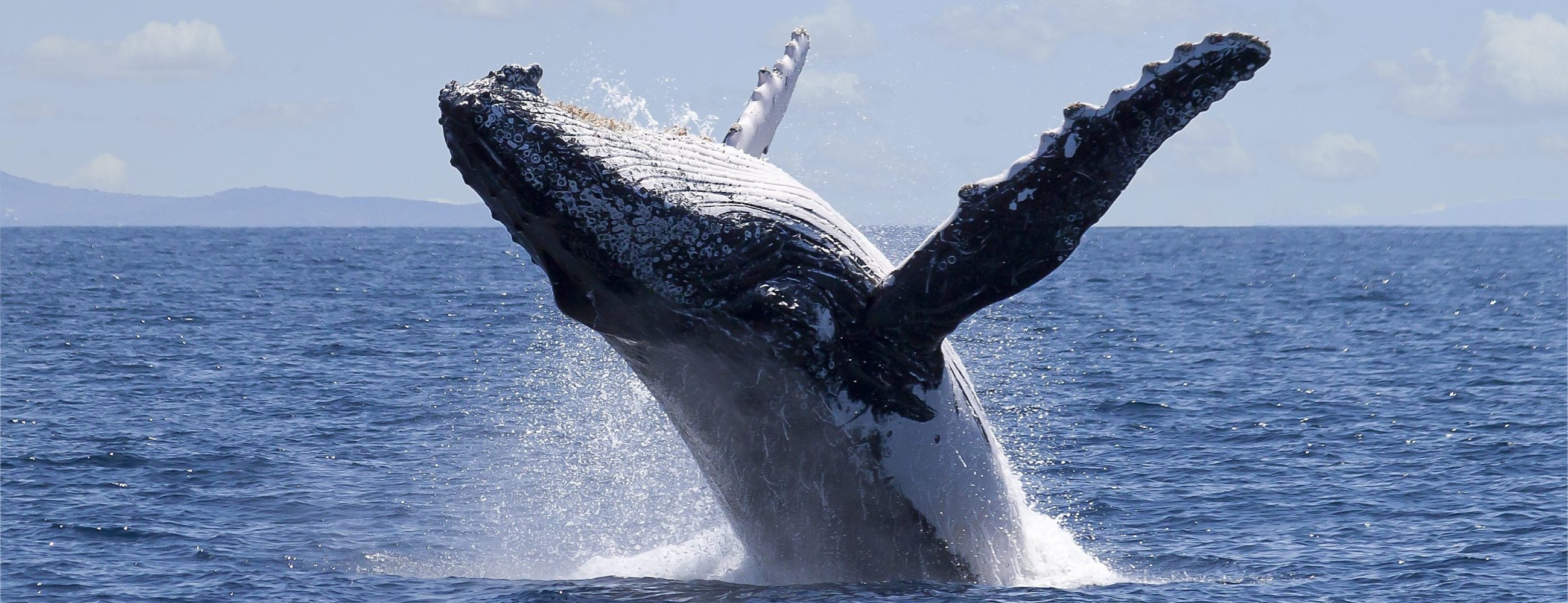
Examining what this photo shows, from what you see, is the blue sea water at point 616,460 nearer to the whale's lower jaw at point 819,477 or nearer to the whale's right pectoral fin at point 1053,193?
the whale's lower jaw at point 819,477

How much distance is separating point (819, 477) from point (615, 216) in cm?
180

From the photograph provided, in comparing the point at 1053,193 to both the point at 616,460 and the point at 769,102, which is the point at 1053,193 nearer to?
the point at 769,102

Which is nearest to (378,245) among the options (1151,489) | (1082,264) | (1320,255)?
(1082,264)

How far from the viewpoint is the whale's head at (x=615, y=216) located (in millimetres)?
7273

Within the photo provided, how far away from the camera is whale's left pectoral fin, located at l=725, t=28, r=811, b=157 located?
932 cm

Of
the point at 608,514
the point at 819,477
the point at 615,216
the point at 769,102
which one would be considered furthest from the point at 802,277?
the point at 608,514

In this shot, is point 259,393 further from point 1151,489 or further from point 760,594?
point 760,594

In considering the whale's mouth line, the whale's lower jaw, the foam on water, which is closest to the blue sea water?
the foam on water

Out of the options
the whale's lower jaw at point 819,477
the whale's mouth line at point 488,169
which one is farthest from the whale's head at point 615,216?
the whale's lower jaw at point 819,477

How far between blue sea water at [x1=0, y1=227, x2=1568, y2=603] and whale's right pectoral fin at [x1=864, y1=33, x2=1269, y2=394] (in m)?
2.02

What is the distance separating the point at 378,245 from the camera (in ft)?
390

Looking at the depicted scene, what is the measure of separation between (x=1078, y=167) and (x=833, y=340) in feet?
4.93

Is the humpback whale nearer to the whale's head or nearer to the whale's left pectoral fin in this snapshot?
the whale's head

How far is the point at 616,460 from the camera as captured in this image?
14109 millimetres
